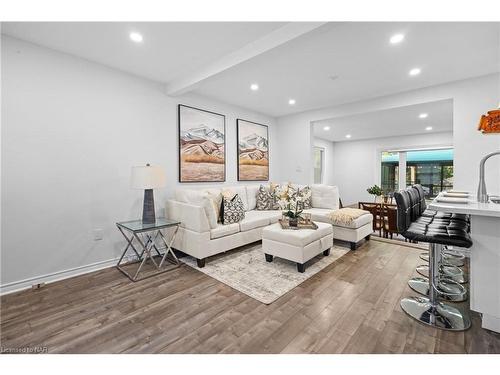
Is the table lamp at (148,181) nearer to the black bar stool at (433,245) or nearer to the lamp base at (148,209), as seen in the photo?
the lamp base at (148,209)

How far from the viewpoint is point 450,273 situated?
266 cm

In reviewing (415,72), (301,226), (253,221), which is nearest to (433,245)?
(301,226)

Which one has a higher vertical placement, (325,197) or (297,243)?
(325,197)

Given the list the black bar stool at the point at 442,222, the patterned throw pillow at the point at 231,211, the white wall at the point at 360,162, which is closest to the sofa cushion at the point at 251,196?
the patterned throw pillow at the point at 231,211

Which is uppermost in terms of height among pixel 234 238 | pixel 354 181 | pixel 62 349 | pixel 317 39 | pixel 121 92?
pixel 317 39

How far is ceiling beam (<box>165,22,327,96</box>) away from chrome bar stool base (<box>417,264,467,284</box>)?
2.86 metres

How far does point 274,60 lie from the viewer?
288cm

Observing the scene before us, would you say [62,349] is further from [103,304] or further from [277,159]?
[277,159]

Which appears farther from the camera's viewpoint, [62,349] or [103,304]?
[103,304]

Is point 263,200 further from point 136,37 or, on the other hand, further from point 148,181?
point 136,37

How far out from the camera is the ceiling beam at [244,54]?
2.08 meters

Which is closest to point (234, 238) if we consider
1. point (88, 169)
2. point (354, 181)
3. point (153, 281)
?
point (153, 281)

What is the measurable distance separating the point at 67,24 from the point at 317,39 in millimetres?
2430

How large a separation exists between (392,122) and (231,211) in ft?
15.8
